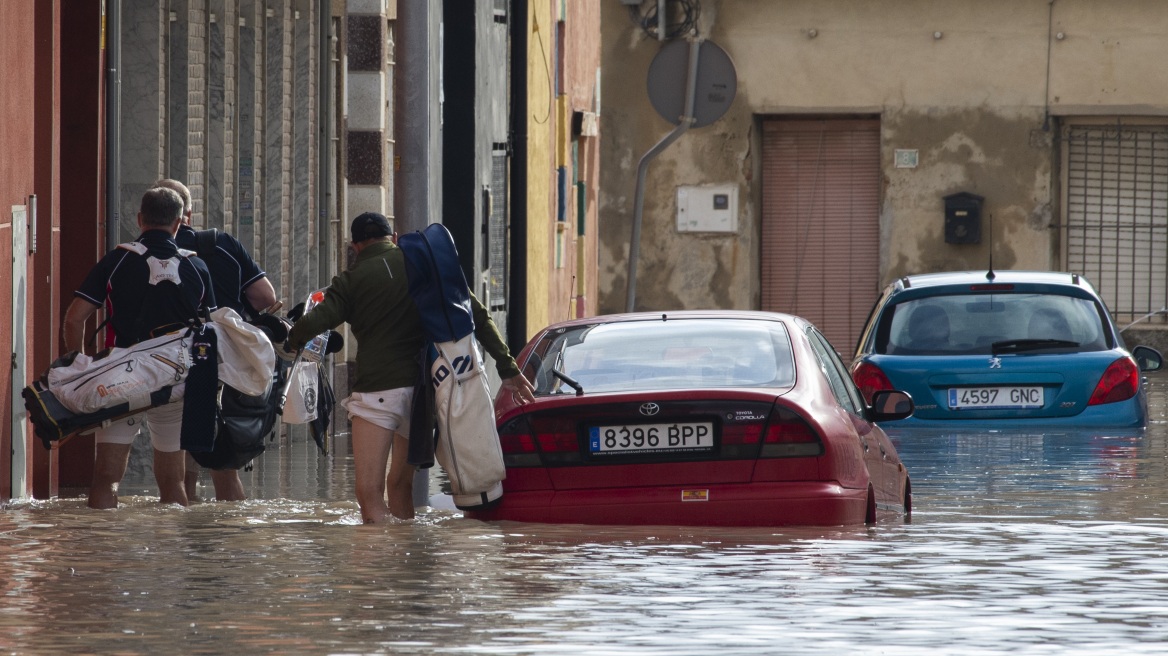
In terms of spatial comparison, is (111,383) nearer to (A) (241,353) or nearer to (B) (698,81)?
(A) (241,353)

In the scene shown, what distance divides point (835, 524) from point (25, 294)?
15.4 ft

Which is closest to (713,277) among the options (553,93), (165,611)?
(553,93)

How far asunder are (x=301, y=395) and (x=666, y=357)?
196 centimetres

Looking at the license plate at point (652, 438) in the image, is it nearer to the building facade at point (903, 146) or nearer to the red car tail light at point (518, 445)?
the red car tail light at point (518, 445)

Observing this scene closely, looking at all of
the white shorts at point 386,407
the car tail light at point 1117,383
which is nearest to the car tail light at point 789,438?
the white shorts at point 386,407

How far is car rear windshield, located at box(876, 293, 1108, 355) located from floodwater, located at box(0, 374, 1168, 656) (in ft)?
7.82

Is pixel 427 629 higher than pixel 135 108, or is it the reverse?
pixel 135 108

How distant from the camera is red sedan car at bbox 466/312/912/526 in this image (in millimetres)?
8711

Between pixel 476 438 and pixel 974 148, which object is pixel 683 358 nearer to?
pixel 476 438

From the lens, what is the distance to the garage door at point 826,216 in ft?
98.8

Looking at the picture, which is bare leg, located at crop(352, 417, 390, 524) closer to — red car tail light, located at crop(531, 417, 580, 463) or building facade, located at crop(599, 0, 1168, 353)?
red car tail light, located at crop(531, 417, 580, 463)

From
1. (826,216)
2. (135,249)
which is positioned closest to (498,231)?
(826,216)

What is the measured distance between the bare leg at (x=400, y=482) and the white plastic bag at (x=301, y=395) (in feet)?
1.60

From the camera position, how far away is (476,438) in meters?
9.13
